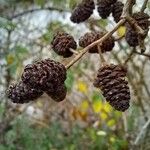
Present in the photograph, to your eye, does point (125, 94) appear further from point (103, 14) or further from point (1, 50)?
point (1, 50)

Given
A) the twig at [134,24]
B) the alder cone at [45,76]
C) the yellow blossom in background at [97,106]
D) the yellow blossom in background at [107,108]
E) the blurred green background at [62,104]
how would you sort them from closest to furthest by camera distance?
1. the alder cone at [45,76]
2. the twig at [134,24]
3. the blurred green background at [62,104]
4. the yellow blossom in background at [107,108]
5. the yellow blossom in background at [97,106]

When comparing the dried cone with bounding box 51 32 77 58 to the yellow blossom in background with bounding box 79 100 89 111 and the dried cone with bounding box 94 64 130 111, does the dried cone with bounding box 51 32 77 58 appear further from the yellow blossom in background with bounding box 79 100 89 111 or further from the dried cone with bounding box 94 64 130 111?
the yellow blossom in background with bounding box 79 100 89 111

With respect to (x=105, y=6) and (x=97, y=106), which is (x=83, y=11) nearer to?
(x=105, y=6)

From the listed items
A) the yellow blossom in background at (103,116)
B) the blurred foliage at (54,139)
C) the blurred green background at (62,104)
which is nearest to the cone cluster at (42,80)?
the blurred green background at (62,104)

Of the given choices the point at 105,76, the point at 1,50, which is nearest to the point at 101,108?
the point at 1,50

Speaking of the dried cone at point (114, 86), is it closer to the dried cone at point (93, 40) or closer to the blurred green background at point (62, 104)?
the dried cone at point (93, 40)

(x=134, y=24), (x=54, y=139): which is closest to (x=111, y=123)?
(x=54, y=139)

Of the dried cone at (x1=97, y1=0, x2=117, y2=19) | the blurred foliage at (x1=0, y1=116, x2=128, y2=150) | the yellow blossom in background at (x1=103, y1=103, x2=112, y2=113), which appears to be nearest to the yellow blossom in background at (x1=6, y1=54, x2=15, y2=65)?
the blurred foliage at (x1=0, y1=116, x2=128, y2=150)
